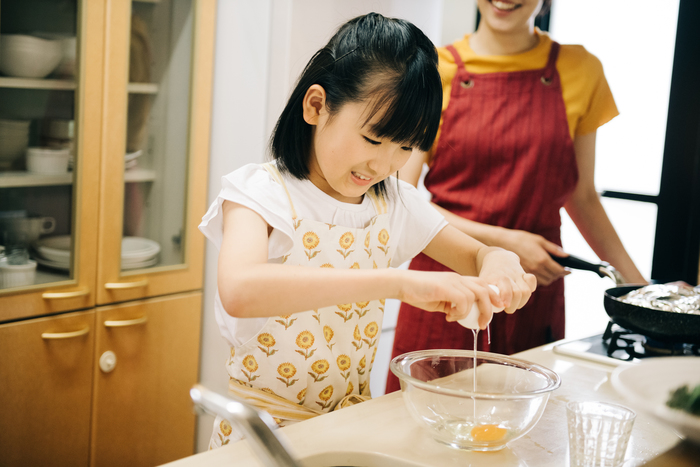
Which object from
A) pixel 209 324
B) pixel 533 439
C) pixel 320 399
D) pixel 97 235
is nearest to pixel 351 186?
pixel 320 399

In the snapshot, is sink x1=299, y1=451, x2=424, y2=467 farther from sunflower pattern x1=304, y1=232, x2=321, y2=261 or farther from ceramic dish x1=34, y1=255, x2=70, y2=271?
ceramic dish x1=34, y1=255, x2=70, y2=271

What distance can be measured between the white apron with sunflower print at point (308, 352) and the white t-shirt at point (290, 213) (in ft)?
0.08

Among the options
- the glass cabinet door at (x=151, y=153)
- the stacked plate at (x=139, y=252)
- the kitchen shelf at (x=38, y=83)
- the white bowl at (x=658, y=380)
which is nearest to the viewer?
the white bowl at (x=658, y=380)

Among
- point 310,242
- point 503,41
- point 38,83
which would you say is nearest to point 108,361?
point 38,83

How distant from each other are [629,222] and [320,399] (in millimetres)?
1830

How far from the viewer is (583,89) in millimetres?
1585

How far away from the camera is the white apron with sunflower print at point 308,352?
3.53 feet

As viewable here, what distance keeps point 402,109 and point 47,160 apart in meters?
1.16

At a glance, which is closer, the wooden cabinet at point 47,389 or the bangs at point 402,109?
the bangs at point 402,109

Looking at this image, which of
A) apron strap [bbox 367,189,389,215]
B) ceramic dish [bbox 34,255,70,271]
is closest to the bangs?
apron strap [bbox 367,189,389,215]

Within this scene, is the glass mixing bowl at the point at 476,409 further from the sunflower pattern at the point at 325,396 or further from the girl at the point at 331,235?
the sunflower pattern at the point at 325,396

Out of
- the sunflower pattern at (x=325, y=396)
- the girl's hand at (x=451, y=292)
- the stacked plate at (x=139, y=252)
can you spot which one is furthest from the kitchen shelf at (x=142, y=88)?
the girl's hand at (x=451, y=292)

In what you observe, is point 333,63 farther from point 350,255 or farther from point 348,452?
point 348,452

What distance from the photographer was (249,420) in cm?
50
